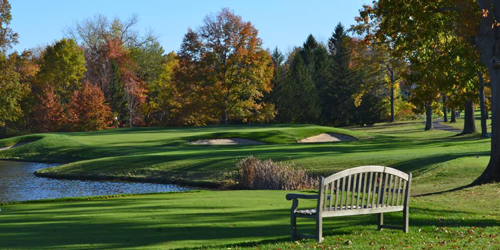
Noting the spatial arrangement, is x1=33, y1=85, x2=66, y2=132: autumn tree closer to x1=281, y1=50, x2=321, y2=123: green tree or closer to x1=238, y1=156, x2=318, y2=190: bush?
x1=281, y1=50, x2=321, y2=123: green tree

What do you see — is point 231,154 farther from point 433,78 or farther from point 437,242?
point 437,242

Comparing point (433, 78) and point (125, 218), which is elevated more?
point (433, 78)

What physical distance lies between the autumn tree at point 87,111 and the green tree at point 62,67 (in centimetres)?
380

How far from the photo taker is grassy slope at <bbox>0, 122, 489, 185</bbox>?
1054 inches

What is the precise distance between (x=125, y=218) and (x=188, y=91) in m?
56.9

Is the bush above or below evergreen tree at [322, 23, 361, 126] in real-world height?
below

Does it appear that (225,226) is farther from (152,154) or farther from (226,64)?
(226,64)

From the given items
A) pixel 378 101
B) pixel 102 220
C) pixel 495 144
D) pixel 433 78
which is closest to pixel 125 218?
pixel 102 220

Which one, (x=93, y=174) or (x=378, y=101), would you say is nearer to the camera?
(x=93, y=174)

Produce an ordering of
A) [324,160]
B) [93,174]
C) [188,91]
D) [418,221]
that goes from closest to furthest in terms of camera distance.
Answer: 1. [418,221]
2. [324,160]
3. [93,174]
4. [188,91]

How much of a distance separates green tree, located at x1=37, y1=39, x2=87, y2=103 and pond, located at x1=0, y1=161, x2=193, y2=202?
42149mm

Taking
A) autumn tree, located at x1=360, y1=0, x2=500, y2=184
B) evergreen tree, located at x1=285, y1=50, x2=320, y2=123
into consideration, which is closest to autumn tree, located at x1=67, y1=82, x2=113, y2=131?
evergreen tree, located at x1=285, y1=50, x2=320, y2=123

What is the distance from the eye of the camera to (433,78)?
2109cm

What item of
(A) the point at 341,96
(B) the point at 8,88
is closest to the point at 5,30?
(B) the point at 8,88
